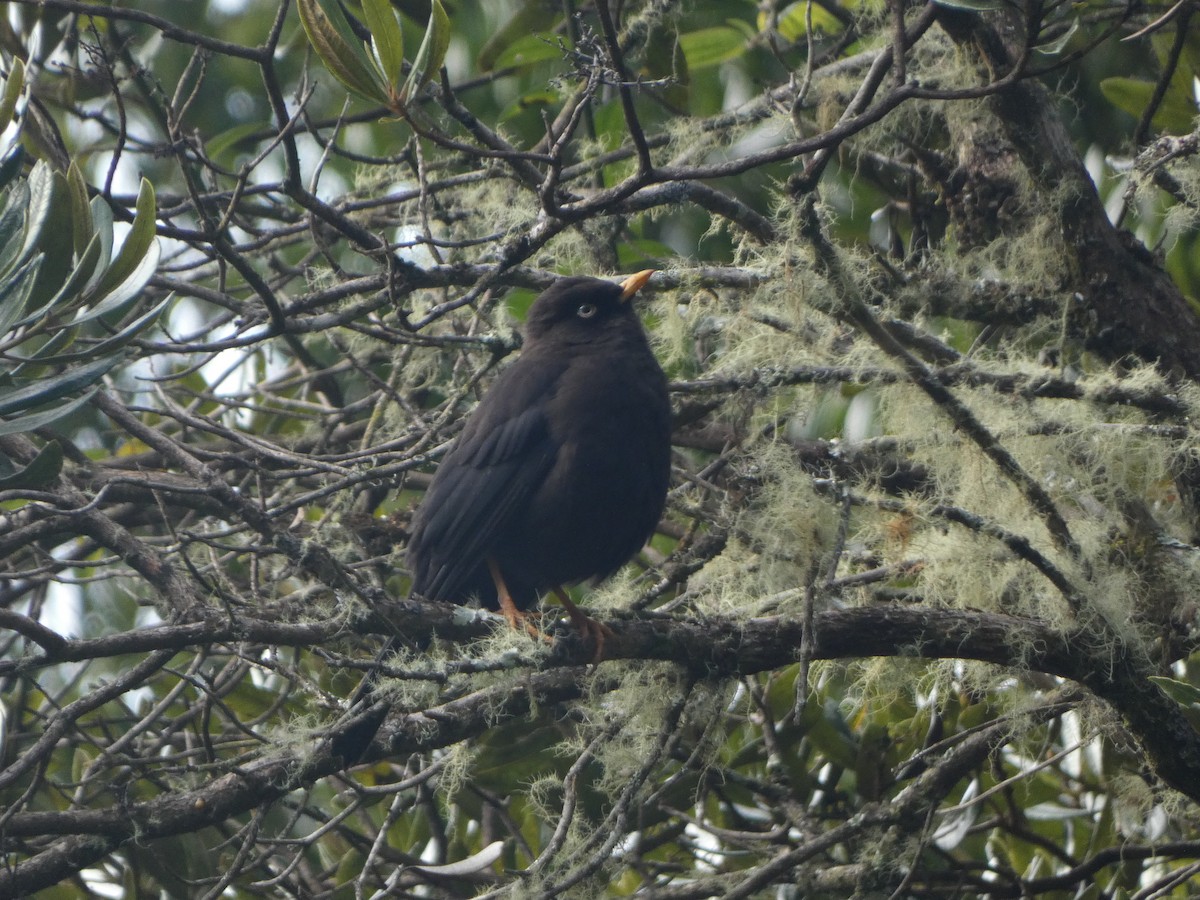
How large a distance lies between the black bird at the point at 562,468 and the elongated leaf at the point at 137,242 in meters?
1.62

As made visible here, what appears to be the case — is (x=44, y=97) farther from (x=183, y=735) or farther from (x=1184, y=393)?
(x=1184, y=393)

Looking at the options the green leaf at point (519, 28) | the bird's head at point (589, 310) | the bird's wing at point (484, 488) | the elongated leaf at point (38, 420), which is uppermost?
the green leaf at point (519, 28)

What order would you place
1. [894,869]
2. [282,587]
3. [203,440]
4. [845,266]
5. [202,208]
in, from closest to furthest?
1. [202,208]
2. [845,266]
3. [894,869]
4. [282,587]
5. [203,440]

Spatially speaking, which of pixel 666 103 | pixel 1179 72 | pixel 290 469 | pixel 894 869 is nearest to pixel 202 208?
pixel 290 469

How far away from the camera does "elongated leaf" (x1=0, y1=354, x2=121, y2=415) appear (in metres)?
2.95

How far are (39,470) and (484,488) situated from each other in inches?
70.5

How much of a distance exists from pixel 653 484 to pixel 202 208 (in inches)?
69.5

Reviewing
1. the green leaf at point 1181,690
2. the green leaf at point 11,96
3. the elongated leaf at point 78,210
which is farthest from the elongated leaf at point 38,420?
the green leaf at point 1181,690

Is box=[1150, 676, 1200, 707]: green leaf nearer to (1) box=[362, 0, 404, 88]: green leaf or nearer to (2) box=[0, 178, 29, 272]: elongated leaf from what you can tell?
(1) box=[362, 0, 404, 88]: green leaf

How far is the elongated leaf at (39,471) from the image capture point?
2.96m

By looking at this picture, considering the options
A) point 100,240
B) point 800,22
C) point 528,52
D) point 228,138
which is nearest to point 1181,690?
point 100,240

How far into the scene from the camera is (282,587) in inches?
235

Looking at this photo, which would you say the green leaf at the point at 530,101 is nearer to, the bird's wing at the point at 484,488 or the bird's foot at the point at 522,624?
the bird's wing at the point at 484,488

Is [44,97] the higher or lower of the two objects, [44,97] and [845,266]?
the higher
